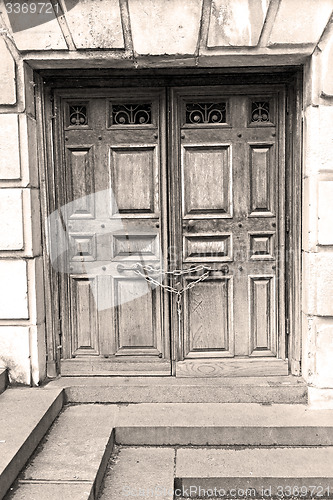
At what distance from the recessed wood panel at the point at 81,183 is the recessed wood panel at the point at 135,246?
35 centimetres

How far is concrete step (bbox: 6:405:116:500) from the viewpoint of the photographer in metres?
3.03

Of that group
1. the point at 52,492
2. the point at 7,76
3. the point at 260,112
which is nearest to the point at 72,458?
the point at 52,492

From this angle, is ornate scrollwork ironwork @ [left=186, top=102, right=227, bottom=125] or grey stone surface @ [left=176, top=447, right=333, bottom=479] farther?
ornate scrollwork ironwork @ [left=186, top=102, right=227, bottom=125]

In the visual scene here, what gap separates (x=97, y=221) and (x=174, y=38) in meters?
1.69

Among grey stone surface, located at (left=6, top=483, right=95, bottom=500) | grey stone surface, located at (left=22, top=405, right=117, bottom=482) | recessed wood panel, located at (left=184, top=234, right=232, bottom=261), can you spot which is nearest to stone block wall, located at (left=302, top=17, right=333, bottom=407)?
recessed wood panel, located at (left=184, top=234, right=232, bottom=261)

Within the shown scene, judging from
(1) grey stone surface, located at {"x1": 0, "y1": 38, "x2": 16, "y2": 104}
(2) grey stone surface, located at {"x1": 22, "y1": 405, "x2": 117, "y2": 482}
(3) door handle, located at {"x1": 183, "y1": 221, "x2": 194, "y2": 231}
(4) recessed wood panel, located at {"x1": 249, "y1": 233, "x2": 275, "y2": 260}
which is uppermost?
(1) grey stone surface, located at {"x1": 0, "y1": 38, "x2": 16, "y2": 104}

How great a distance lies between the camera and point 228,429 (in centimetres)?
384

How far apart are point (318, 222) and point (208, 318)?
51.7 inches

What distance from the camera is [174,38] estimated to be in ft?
12.8

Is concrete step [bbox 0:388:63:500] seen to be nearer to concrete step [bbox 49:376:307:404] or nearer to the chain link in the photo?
concrete step [bbox 49:376:307:404]

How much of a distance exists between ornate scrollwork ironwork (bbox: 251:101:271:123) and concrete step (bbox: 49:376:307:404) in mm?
2315

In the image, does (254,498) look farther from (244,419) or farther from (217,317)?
(217,317)

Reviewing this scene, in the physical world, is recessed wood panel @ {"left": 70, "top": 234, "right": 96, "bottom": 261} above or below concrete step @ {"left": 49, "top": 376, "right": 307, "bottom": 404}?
above

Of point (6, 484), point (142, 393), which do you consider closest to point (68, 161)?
point (142, 393)
